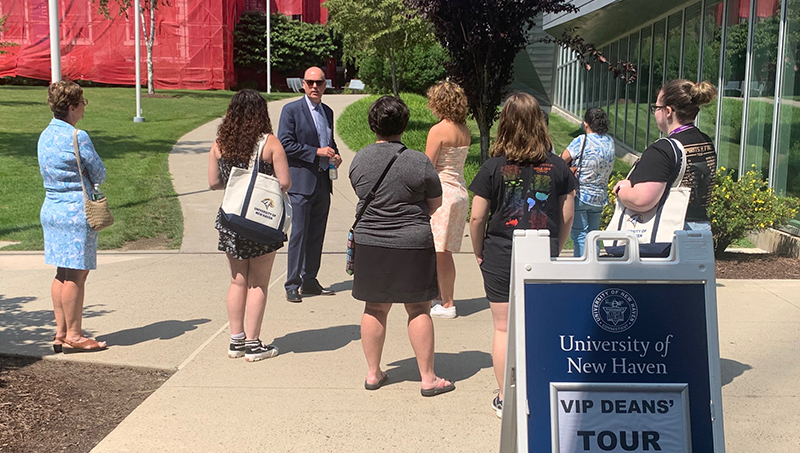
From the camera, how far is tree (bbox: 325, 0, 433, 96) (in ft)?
84.1

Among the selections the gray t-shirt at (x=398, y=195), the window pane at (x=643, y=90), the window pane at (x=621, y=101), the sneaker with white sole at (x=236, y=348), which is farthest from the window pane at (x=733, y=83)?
the sneaker with white sole at (x=236, y=348)

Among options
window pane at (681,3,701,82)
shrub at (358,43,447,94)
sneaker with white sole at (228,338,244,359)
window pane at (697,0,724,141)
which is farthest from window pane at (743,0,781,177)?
shrub at (358,43,447,94)

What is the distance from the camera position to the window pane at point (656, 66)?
50.3 feet

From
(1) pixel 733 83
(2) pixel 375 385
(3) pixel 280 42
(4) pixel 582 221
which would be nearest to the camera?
(2) pixel 375 385

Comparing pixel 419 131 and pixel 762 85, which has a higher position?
pixel 762 85

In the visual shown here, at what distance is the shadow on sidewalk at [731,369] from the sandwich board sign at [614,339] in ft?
6.06

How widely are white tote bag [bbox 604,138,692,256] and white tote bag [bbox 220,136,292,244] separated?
2.05m

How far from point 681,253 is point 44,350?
14.0ft

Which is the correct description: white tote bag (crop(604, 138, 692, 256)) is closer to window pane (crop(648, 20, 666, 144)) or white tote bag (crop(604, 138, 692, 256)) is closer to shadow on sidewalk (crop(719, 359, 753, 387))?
shadow on sidewalk (crop(719, 359, 753, 387))

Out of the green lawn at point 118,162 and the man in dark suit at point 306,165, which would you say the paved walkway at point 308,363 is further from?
the green lawn at point 118,162

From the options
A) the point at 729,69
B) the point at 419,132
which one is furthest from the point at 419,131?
the point at 729,69

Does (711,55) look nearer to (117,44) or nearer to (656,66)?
(656,66)

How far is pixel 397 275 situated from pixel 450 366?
106 centimetres

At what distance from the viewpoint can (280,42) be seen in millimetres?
44688
